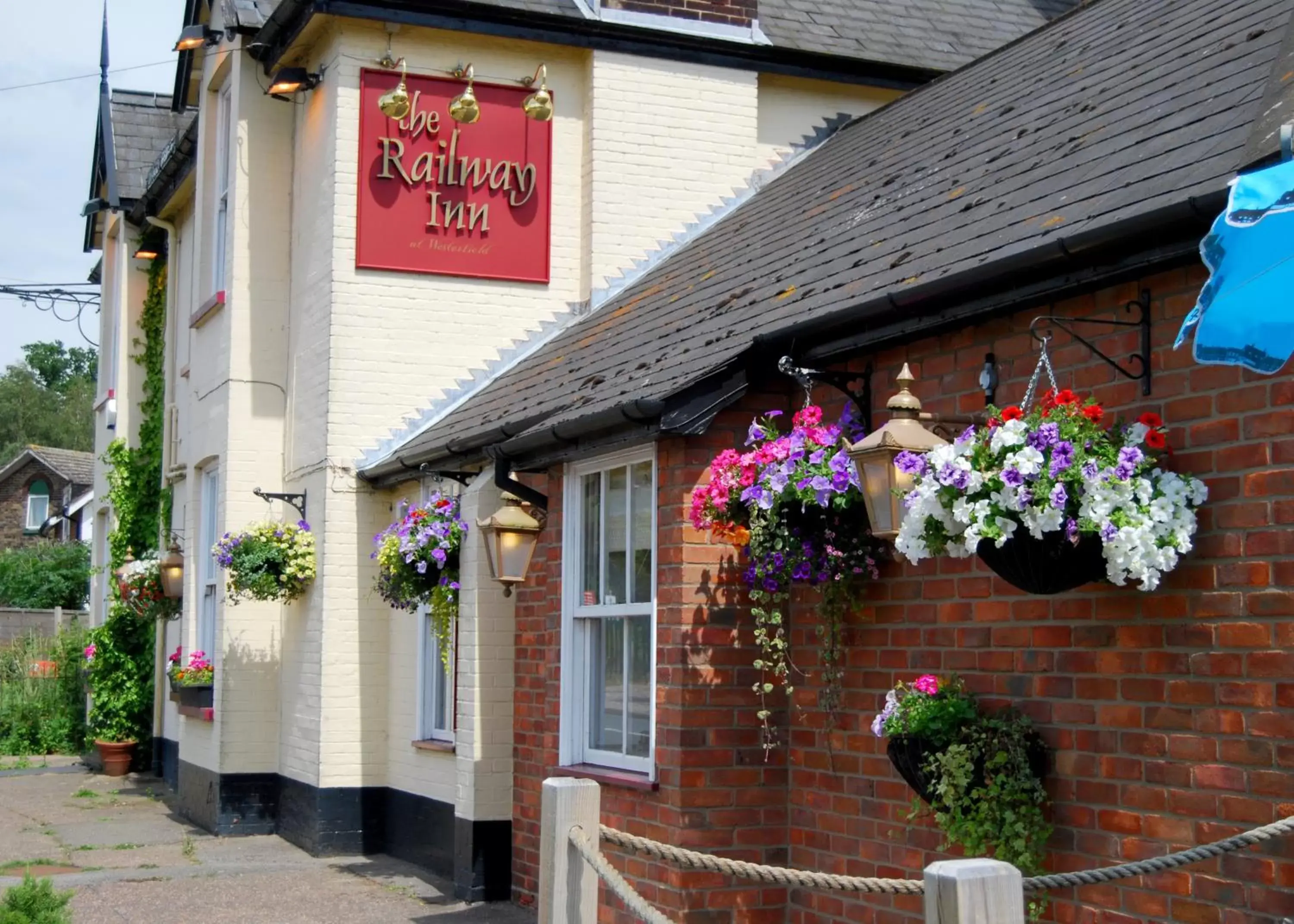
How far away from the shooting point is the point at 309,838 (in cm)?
1227

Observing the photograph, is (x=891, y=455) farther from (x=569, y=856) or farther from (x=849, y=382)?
(x=569, y=856)

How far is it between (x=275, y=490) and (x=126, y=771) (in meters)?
6.73

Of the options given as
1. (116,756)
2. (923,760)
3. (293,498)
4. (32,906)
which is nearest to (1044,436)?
(923,760)

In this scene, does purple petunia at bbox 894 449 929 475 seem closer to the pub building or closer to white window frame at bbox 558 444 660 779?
the pub building

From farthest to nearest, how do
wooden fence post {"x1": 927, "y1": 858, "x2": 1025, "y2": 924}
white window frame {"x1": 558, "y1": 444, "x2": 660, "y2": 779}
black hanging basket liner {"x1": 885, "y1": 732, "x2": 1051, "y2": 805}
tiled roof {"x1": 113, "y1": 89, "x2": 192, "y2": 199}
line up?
tiled roof {"x1": 113, "y1": 89, "x2": 192, "y2": 199} < white window frame {"x1": 558, "y1": 444, "x2": 660, "y2": 779} < black hanging basket liner {"x1": 885, "y1": 732, "x2": 1051, "y2": 805} < wooden fence post {"x1": 927, "y1": 858, "x2": 1025, "y2": 924}

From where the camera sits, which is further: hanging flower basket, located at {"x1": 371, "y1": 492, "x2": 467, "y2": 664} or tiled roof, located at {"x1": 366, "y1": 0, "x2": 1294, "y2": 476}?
hanging flower basket, located at {"x1": 371, "y1": 492, "x2": 467, "y2": 664}

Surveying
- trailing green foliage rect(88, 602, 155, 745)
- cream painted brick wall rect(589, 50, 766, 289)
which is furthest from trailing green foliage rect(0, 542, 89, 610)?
cream painted brick wall rect(589, 50, 766, 289)

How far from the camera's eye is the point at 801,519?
6.93 metres

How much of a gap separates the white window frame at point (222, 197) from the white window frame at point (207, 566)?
5.97 feet

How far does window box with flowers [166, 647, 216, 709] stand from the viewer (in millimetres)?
14352

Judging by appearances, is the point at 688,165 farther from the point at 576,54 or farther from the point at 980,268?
the point at 980,268

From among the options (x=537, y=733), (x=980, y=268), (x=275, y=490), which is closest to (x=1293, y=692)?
(x=980, y=268)

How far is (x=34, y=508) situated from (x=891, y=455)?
5750 cm

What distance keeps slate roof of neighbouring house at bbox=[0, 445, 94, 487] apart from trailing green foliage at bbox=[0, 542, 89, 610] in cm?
1114
